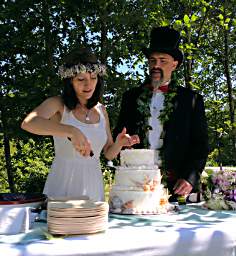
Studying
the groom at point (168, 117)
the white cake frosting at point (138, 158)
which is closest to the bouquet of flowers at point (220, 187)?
the groom at point (168, 117)

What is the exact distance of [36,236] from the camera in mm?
1787

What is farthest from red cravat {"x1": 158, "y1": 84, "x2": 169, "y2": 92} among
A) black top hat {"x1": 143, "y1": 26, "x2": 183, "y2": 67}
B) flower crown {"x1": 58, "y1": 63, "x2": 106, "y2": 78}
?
flower crown {"x1": 58, "y1": 63, "x2": 106, "y2": 78}

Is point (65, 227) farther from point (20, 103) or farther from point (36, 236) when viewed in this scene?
point (20, 103)

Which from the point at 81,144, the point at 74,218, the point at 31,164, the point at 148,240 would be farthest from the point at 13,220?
the point at 31,164

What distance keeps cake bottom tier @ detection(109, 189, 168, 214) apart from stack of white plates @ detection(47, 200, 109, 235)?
1.55 ft

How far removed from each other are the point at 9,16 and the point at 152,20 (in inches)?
68.2

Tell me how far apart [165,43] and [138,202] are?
1.50 meters

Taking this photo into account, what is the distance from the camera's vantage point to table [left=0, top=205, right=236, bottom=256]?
5.29 ft

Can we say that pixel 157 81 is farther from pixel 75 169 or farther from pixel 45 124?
pixel 45 124

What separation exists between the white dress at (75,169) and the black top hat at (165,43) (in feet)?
2.44

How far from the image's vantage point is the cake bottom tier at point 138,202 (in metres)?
2.35

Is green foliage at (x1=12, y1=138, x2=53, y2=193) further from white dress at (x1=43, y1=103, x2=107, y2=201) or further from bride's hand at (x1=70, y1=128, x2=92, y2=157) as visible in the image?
bride's hand at (x1=70, y1=128, x2=92, y2=157)

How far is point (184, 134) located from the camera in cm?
321

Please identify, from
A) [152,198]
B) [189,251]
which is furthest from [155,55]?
[189,251]
